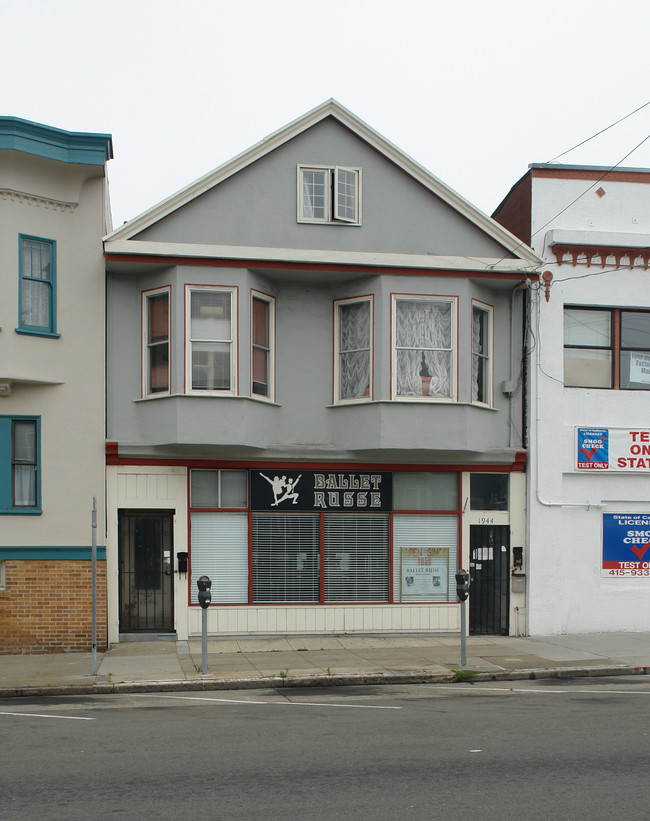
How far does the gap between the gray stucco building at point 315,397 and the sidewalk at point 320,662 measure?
78 cm

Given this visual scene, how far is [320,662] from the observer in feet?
46.5

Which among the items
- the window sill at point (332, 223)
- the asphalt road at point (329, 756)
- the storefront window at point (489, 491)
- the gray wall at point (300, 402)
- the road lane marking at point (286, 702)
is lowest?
the road lane marking at point (286, 702)

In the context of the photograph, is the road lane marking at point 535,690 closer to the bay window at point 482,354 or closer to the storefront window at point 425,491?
the storefront window at point 425,491

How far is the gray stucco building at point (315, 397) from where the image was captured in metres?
16.1

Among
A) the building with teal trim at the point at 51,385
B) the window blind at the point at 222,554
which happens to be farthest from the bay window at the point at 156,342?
the window blind at the point at 222,554

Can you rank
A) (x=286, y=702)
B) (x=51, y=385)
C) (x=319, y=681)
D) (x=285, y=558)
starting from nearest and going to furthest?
(x=286, y=702) < (x=319, y=681) < (x=51, y=385) < (x=285, y=558)

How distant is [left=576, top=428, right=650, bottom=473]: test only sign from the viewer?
17391 millimetres

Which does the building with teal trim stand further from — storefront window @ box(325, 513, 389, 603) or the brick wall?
storefront window @ box(325, 513, 389, 603)

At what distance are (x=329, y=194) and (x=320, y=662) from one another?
8.00 meters

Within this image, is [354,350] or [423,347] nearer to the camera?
[423,347]

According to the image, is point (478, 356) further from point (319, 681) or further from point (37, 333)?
point (37, 333)

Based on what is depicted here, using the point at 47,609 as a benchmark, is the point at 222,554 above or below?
above

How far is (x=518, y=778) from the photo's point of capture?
746cm

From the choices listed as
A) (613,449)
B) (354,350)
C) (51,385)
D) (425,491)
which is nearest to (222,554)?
(425,491)
